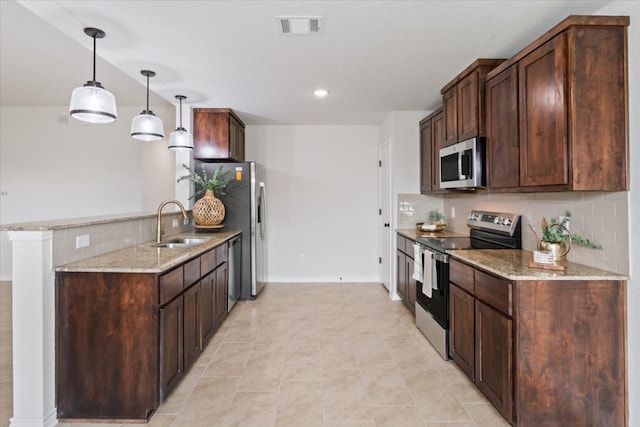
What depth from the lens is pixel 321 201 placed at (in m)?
5.24

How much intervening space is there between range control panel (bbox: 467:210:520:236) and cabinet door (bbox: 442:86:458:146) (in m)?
0.78

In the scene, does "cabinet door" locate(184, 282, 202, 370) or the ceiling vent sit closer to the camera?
the ceiling vent

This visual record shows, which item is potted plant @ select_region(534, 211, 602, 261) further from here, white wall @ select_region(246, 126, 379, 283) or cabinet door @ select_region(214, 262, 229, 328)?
white wall @ select_region(246, 126, 379, 283)

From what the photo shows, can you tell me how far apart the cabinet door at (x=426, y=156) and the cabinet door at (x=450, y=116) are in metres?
0.61

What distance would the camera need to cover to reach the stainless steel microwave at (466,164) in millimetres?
2727

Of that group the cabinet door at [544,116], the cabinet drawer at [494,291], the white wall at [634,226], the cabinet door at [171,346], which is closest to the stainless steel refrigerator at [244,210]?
the cabinet door at [171,346]

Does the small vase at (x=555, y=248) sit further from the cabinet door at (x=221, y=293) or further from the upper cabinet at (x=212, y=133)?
the upper cabinet at (x=212, y=133)

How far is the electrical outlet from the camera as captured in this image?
215 centimetres

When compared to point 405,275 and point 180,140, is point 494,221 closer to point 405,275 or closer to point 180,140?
point 405,275

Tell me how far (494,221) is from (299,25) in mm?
2358

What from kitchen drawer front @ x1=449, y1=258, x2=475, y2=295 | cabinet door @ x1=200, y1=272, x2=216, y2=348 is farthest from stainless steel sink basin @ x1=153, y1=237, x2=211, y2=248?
kitchen drawer front @ x1=449, y1=258, x2=475, y2=295

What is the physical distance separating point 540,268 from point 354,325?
6.47ft

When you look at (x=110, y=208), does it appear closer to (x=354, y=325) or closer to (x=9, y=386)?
(x=9, y=386)

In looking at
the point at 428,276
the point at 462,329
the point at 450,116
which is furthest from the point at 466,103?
the point at 462,329
